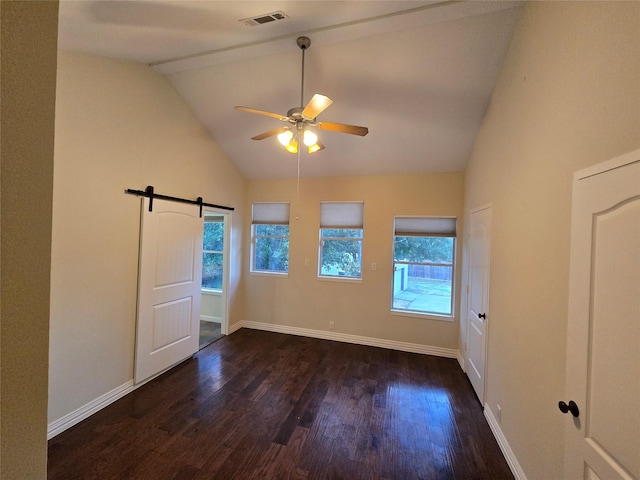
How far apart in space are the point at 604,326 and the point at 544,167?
1.04 m

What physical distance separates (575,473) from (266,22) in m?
3.35

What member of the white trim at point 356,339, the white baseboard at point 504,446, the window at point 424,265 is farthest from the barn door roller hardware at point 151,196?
the white baseboard at point 504,446

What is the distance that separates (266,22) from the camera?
2.08 m

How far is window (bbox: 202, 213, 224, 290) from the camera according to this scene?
16.9 feet

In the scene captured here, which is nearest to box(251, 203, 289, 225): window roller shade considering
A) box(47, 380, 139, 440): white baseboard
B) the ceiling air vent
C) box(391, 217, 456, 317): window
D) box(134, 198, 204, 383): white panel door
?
box(134, 198, 204, 383): white panel door

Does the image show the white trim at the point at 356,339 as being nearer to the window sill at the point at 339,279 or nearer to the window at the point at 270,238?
the window sill at the point at 339,279

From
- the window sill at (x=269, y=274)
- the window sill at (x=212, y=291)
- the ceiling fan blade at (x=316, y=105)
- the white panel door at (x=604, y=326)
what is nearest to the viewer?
the white panel door at (x=604, y=326)

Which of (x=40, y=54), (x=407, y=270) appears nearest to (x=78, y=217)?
(x=40, y=54)

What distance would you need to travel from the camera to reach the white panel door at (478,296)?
2.68 metres

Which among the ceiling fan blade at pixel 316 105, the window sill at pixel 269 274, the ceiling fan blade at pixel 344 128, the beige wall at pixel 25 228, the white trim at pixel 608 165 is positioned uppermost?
the ceiling fan blade at pixel 316 105

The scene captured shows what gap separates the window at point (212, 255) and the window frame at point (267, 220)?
745mm

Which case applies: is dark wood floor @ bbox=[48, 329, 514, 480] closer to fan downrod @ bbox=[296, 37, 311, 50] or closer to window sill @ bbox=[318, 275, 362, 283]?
window sill @ bbox=[318, 275, 362, 283]

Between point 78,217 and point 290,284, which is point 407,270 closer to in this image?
point 290,284

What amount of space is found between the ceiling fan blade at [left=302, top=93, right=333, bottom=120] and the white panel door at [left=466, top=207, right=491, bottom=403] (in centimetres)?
193
